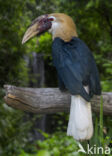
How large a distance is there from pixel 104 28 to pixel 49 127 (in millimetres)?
2654

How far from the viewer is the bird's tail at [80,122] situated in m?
1.32

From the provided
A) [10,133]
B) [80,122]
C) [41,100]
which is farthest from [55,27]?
[10,133]

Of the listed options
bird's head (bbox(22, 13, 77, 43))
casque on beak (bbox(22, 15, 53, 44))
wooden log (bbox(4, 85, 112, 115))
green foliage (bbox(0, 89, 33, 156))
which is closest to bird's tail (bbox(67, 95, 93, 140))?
wooden log (bbox(4, 85, 112, 115))

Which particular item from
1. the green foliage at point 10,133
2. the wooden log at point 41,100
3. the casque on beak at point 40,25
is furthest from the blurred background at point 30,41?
the casque on beak at point 40,25

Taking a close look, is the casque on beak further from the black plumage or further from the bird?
the black plumage

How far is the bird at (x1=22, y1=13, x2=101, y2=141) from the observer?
134 centimetres

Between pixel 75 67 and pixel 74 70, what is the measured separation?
27mm

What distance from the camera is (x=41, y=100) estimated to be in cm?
155

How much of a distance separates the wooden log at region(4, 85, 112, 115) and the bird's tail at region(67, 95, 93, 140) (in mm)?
220

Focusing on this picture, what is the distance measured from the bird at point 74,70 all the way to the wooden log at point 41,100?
0.10m

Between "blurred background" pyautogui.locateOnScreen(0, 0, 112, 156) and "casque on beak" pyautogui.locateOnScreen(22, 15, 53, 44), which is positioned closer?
"casque on beak" pyautogui.locateOnScreen(22, 15, 53, 44)

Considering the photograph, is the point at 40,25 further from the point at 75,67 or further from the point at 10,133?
the point at 10,133

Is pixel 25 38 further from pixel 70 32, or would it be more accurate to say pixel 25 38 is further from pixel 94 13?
pixel 94 13

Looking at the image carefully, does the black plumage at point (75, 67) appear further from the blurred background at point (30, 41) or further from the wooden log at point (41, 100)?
the blurred background at point (30, 41)
